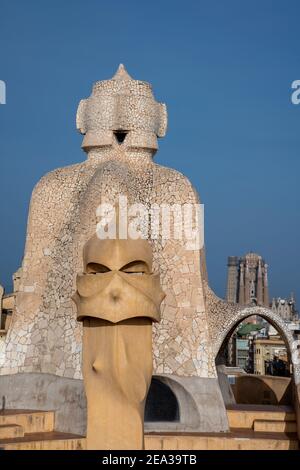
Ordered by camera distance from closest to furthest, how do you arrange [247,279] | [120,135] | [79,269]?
[79,269] < [120,135] < [247,279]

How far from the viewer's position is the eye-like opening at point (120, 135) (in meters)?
16.2

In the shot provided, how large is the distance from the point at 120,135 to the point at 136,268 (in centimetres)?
808

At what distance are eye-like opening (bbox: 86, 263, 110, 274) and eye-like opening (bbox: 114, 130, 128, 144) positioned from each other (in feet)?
25.6

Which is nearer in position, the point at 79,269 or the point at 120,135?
the point at 79,269

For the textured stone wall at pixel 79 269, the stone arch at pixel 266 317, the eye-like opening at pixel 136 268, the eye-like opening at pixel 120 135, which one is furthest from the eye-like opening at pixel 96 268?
the eye-like opening at pixel 120 135

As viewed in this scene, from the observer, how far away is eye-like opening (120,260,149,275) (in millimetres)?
8641

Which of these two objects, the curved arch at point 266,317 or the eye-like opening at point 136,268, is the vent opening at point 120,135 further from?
the eye-like opening at point 136,268

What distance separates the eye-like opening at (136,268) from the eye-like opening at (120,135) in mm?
7865

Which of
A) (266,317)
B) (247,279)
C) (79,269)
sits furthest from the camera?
(247,279)

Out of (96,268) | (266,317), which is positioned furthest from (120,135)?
(96,268)

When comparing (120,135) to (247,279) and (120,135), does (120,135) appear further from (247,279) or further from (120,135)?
(247,279)

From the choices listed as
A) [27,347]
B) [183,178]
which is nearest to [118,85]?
[183,178]

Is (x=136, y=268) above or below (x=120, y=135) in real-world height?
below

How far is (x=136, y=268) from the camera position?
28.6 feet
